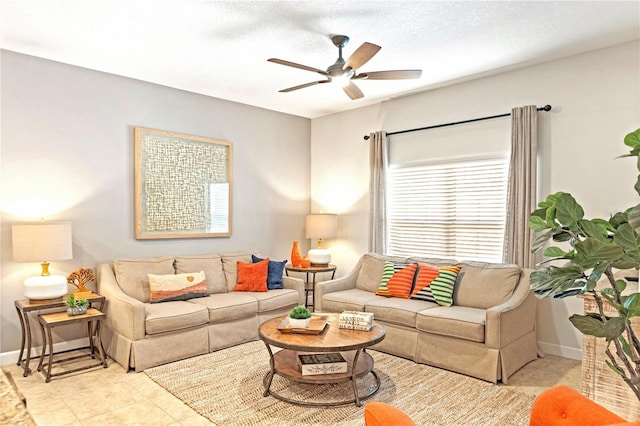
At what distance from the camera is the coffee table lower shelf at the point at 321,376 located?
2936 millimetres

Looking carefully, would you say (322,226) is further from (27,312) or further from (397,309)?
(27,312)

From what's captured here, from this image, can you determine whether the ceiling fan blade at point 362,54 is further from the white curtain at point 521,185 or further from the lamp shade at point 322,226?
the lamp shade at point 322,226

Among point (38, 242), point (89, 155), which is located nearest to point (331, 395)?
point (38, 242)

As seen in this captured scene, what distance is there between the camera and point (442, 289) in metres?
4.10

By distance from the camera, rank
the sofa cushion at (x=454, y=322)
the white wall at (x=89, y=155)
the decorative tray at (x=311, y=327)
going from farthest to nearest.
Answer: the white wall at (x=89, y=155)
the sofa cushion at (x=454, y=322)
the decorative tray at (x=311, y=327)

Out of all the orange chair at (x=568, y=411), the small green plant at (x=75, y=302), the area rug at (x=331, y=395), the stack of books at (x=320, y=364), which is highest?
the orange chair at (x=568, y=411)

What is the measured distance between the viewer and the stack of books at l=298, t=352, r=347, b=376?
9.82ft

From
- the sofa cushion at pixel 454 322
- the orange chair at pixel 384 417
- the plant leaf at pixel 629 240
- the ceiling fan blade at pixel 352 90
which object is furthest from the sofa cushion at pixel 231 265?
the plant leaf at pixel 629 240

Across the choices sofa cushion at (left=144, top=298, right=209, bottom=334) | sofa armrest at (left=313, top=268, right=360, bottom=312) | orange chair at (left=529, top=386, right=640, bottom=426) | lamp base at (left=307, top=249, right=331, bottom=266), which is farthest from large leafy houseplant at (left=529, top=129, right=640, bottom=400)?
lamp base at (left=307, top=249, right=331, bottom=266)

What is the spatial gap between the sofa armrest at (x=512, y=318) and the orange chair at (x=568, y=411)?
180cm

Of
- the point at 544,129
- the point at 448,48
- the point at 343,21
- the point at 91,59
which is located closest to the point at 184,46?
the point at 91,59

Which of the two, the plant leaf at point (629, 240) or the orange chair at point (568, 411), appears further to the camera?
the orange chair at point (568, 411)

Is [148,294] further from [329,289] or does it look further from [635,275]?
[635,275]

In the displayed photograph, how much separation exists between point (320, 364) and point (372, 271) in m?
2.02
